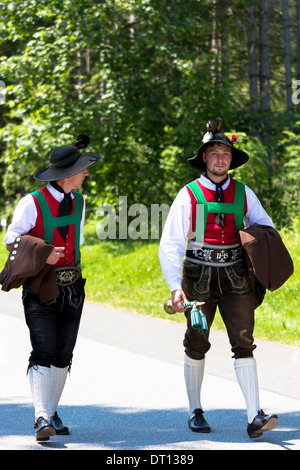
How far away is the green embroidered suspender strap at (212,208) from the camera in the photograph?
18.9 feet

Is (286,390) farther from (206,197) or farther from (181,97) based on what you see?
(181,97)

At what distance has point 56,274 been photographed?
5699 millimetres

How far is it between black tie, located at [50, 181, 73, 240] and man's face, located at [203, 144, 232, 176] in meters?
0.97

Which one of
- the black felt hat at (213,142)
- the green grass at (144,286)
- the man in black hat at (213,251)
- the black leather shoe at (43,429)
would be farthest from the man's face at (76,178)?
the green grass at (144,286)

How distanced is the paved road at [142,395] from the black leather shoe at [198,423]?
0.06m

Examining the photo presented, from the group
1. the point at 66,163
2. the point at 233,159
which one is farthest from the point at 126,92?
the point at 66,163

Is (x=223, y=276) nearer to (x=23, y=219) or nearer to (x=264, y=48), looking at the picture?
(x=23, y=219)

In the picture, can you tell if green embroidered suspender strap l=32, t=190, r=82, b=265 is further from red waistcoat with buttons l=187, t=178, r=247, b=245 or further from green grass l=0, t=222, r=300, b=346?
green grass l=0, t=222, r=300, b=346

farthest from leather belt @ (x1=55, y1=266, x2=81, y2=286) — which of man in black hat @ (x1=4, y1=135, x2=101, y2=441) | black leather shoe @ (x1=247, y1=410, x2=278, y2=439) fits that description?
black leather shoe @ (x1=247, y1=410, x2=278, y2=439)

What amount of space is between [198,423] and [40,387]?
1114mm

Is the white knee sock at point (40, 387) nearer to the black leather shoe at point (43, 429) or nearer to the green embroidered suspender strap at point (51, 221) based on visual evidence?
the black leather shoe at point (43, 429)

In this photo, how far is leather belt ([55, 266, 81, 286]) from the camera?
5.70m
